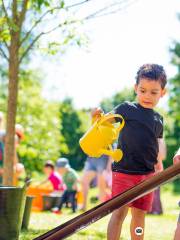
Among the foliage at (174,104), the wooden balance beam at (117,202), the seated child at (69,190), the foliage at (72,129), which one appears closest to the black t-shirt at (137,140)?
the wooden balance beam at (117,202)

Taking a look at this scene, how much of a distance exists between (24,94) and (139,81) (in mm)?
17635

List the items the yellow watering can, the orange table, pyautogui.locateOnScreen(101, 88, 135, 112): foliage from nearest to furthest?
1. the yellow watering can
2. pyautogui.locateOnScreen(101, 88, 135, 112): foliage
3. the orange table

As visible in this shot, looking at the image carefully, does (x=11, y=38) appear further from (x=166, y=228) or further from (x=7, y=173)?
(x=166, y=228)

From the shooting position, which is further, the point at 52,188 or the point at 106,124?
the point at 52,188

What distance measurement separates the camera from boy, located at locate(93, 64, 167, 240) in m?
3.45

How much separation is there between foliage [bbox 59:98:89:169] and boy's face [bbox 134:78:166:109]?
61.7ft

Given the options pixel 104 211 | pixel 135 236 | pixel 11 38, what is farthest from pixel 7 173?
pixel 104 211

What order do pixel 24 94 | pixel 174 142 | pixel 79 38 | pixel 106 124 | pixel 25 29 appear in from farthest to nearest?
1. pixel 174 142
2. pixel 24 94
3. pixel 25 29
4. pixel 79 38
5. pixel 106 124

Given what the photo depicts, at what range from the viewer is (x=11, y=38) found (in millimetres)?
5516

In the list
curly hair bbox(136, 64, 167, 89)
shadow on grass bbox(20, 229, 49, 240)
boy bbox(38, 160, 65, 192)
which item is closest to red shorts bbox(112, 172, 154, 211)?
curly hair bbox(136, 64, 167, 89)

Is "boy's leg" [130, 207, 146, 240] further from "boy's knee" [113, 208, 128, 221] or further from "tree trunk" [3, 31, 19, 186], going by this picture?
"tree trunk" [3, 31, 19, 186]

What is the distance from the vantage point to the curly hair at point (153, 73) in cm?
352

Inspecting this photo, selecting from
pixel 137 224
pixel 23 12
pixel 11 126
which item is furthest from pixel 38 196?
pixel 137 224

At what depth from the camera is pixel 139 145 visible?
11.4 ft
